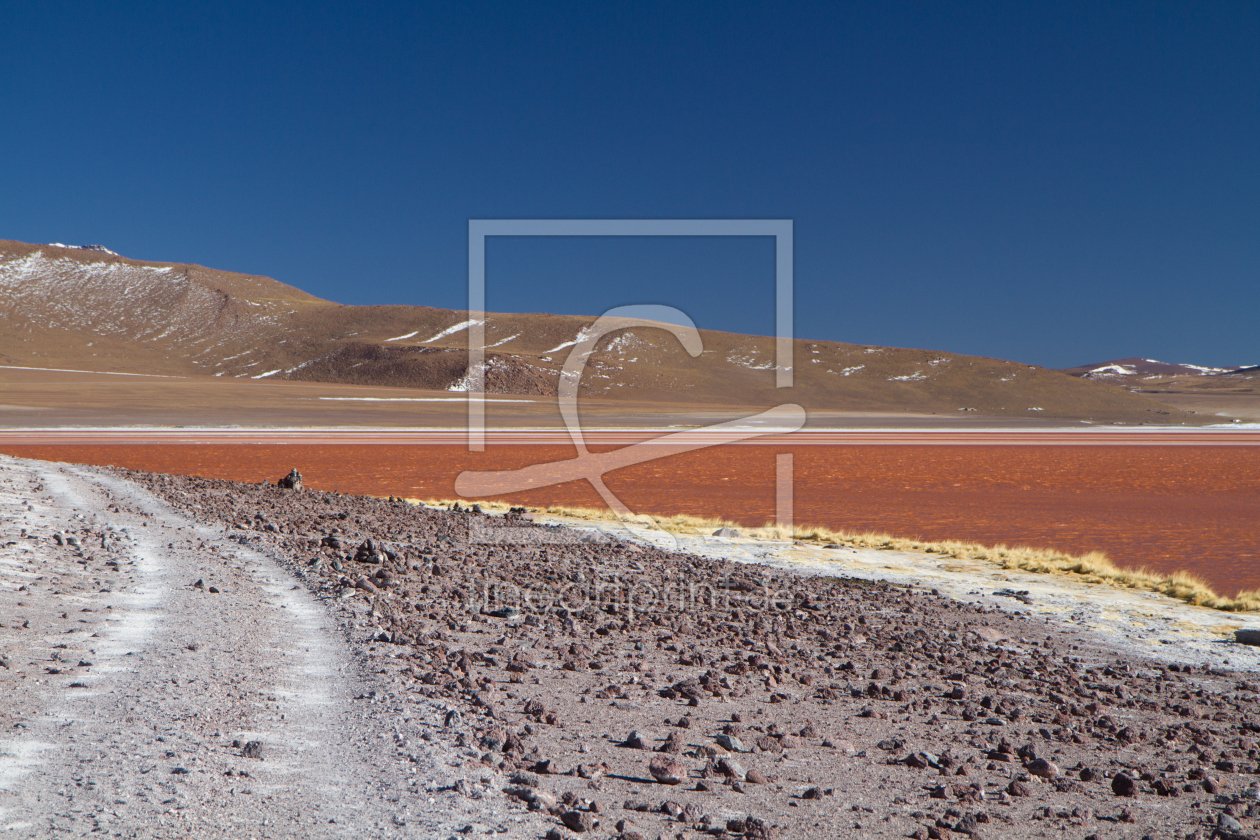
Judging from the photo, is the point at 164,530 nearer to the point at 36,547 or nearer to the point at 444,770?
the point at 36,547

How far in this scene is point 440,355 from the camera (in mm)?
148625

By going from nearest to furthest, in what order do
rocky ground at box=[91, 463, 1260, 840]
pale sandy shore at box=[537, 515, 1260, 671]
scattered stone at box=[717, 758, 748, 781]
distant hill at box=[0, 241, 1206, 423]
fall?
rocky ground at box=[91, 463, 1260, 840], scattered stone at box=[717, 758, 748, 781], pale sandy shore at box=[537, 515, 1260, 671], distant hill at box=[0, 241, 1206, 423]

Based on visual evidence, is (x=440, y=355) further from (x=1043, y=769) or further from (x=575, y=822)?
(x=575, y=822)

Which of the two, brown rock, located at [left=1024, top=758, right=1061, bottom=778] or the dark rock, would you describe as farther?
brown rock, located at [left=1024, top=758, right=1061, bottom=778]

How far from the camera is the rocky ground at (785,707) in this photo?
4.45 metres

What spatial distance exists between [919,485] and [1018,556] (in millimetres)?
14385

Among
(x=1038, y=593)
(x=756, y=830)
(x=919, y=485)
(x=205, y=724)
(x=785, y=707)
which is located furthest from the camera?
(x=919, y=485)

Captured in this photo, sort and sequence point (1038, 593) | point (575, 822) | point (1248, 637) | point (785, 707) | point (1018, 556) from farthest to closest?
point (1018, 556) < point (1038, 593) < point (1248, 637) < point (785, 707) < point (575, 822)

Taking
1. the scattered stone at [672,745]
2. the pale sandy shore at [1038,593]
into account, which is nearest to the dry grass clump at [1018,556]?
the pale sandy shore at [1038,593]

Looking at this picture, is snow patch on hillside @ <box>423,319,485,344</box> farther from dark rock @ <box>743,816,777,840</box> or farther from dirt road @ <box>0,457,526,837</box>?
dark rock @ <box>743,816,777,840</box>

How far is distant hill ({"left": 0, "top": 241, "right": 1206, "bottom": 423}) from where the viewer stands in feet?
454

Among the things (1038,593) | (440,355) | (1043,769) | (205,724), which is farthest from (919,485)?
(440,355)

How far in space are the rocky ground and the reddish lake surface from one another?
7.93m

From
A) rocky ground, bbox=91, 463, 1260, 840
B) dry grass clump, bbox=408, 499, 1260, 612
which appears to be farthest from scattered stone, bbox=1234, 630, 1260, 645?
dry grass clump, bbox=408, 499, 1260, 612
